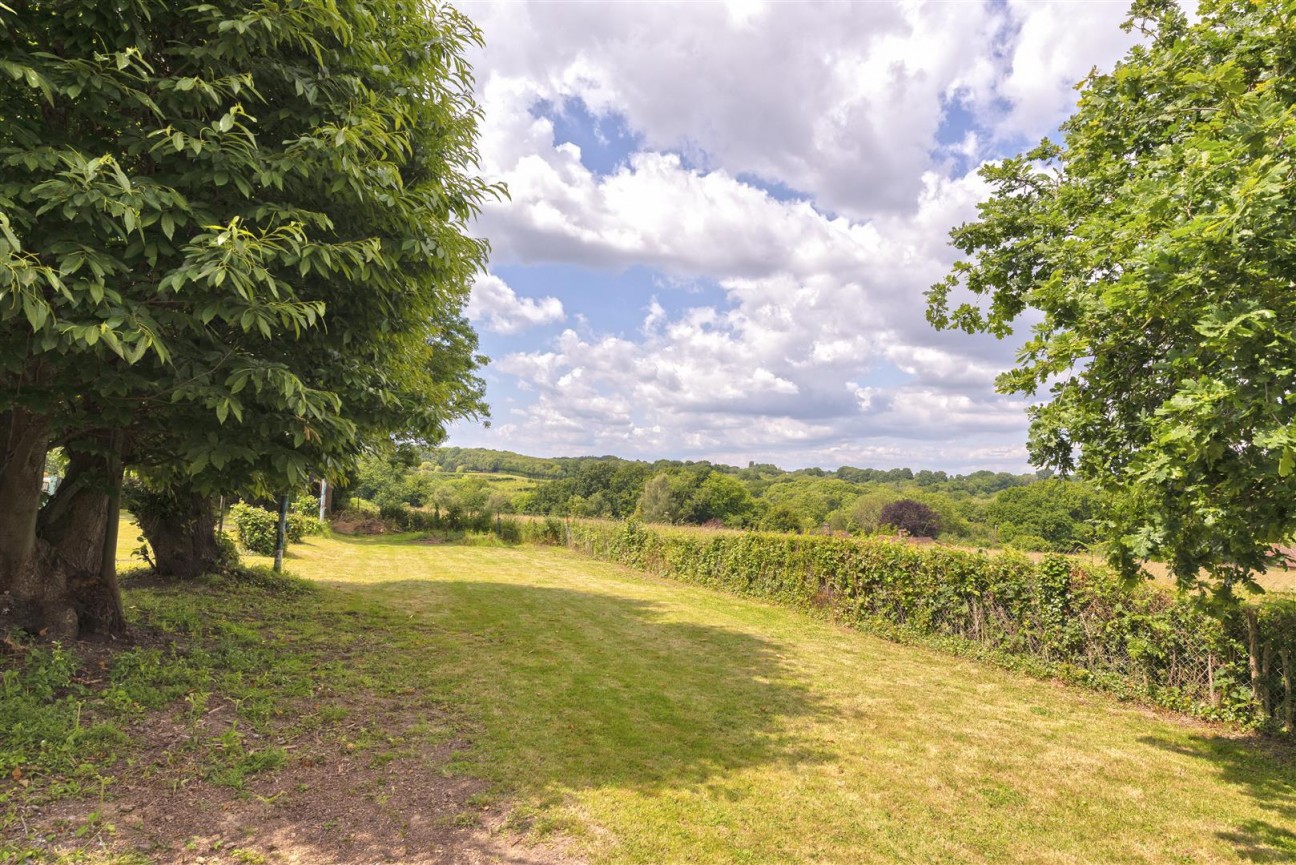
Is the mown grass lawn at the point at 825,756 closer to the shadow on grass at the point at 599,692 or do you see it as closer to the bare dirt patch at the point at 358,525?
the shadow on grass at the point at 599,692

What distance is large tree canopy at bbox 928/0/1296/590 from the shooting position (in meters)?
3.48

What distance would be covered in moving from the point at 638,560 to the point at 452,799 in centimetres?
1803

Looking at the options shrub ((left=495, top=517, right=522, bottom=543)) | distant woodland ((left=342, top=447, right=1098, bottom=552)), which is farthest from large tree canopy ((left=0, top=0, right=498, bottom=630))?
distant woodland ((left=342, top=447, right=1098, bottom=552))

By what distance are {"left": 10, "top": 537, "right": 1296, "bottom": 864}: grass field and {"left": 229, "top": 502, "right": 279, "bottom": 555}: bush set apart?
7167 mm

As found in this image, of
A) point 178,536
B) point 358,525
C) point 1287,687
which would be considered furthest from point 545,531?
point 1287,687

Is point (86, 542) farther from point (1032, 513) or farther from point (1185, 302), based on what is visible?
point (1032, 513)

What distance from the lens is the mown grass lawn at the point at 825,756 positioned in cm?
420

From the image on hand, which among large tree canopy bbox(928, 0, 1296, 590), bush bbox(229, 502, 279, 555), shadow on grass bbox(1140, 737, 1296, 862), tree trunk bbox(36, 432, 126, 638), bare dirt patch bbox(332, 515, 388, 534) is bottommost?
bare dirt patch bbox(332, 515, 388, 534)

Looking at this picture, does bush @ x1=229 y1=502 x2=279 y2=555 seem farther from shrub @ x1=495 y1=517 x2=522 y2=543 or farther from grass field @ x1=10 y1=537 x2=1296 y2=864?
shrub @ x1=495 y1=517 x2=522 y2=543

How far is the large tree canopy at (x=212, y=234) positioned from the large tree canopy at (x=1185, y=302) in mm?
5341

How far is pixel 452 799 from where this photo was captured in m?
4.21

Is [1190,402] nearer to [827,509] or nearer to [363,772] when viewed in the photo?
[363,772]

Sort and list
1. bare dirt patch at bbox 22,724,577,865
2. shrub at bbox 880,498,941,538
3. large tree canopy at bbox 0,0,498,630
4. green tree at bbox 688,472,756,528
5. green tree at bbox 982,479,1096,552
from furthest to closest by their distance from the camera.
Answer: green tree at bbox 688,472,756,528 < green tree at bbox 982,479,1096,552 < shrub at bbox 880,498,941,538 < large tree canopy at bbox 0,0,498,630 < bare dirt patch at bbox 22,724,577,865

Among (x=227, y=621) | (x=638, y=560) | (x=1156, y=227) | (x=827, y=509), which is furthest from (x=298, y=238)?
(x=827, y=509)
